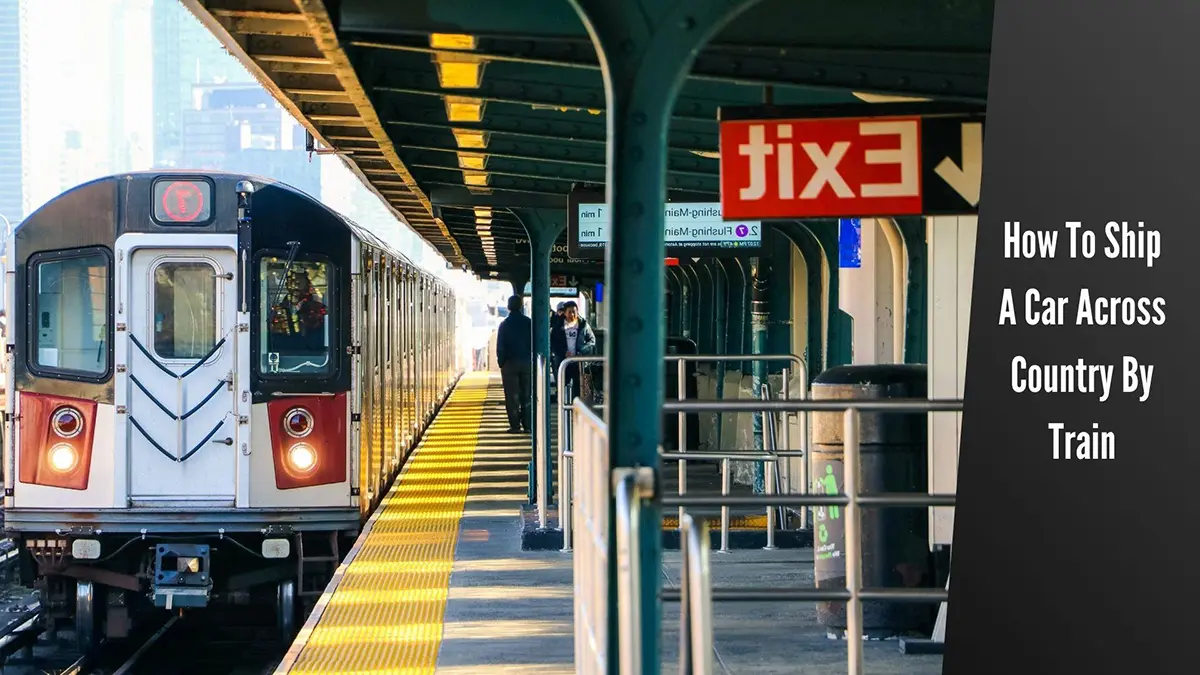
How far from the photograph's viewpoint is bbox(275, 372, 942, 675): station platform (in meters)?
6.57

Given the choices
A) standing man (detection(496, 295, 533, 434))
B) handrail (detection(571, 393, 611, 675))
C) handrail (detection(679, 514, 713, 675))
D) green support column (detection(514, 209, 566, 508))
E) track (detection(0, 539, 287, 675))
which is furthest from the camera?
standing man (detection(496, 295, 533, 434))

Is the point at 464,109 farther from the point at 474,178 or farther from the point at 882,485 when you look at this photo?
the point at 882,485

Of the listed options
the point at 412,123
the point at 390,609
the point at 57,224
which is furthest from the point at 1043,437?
the point at 57,224

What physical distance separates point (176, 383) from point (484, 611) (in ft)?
9.57

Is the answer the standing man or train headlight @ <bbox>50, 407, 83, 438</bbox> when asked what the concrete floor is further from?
the standing man

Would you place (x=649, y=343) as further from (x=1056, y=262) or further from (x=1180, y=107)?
(x=1180, y=107)

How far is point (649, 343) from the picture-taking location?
3996 mm

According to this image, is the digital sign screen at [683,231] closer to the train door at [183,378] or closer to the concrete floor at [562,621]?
the concrete floor at [562,621]

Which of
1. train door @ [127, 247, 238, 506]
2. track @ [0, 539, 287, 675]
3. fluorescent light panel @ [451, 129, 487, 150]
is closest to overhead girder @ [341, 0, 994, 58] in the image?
fluorescent light panel @ [451, 129, 487, 150]

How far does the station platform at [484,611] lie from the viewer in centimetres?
657

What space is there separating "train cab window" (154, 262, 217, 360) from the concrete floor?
2.22m

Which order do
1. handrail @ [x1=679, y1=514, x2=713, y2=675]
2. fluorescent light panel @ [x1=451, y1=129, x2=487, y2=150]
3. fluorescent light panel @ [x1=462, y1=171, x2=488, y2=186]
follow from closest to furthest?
1. handrail @ [x1=679, y1=514, x2=713, y2=675]
2. fluorescent light panel @ [x1=451, y1=129, x2=487, y2=150]
3. fluorescent light panel @ [x1=462, y1=171, x2=488, y2=186]

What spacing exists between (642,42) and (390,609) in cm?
469

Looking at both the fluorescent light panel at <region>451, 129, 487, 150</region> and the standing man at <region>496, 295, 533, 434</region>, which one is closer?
the fluorescent light panel at <region>451, 129, 487, 150</region>
